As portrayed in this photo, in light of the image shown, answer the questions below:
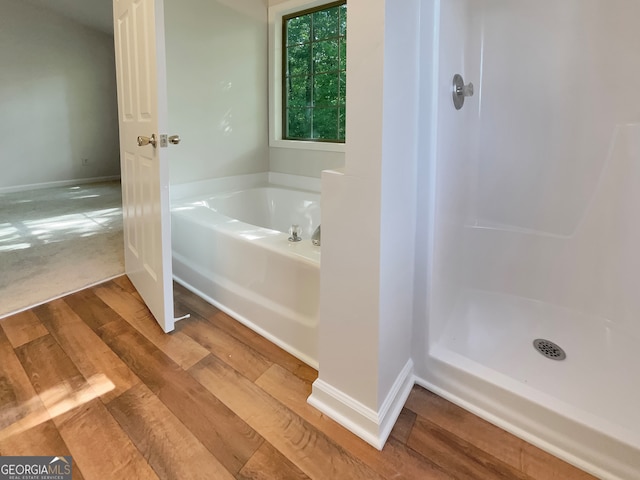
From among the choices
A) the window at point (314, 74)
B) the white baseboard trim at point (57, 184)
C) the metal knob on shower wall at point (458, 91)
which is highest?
the window at point (314, 74)

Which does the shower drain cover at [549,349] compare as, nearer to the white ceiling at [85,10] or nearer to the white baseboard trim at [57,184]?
the white ceiling at [85,10]

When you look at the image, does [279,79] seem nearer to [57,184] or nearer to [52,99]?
[52,99]

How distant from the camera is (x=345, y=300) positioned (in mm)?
1117

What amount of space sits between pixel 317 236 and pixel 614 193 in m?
1.30

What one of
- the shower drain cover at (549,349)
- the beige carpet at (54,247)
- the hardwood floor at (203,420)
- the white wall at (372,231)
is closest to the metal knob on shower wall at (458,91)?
the white wall at (372,231)

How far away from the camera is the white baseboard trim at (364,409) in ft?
3.63

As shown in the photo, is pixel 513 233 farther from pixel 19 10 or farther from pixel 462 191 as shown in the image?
pixel 19 10

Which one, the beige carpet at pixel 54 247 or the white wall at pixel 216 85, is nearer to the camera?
the beige carpet at pixel 54 247

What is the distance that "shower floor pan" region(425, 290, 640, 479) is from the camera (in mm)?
990

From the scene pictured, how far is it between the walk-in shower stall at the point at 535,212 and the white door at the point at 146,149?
3.49 feet

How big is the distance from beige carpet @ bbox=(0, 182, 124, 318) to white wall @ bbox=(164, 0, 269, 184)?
0.82 meters

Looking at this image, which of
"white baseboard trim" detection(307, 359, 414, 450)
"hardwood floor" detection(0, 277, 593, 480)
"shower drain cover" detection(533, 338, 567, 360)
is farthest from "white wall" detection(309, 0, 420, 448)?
"shower drain cover" detection(533, 338, 567, 360)

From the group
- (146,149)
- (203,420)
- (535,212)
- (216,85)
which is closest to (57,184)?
(216,85)

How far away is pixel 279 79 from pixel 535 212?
7.09 ft
